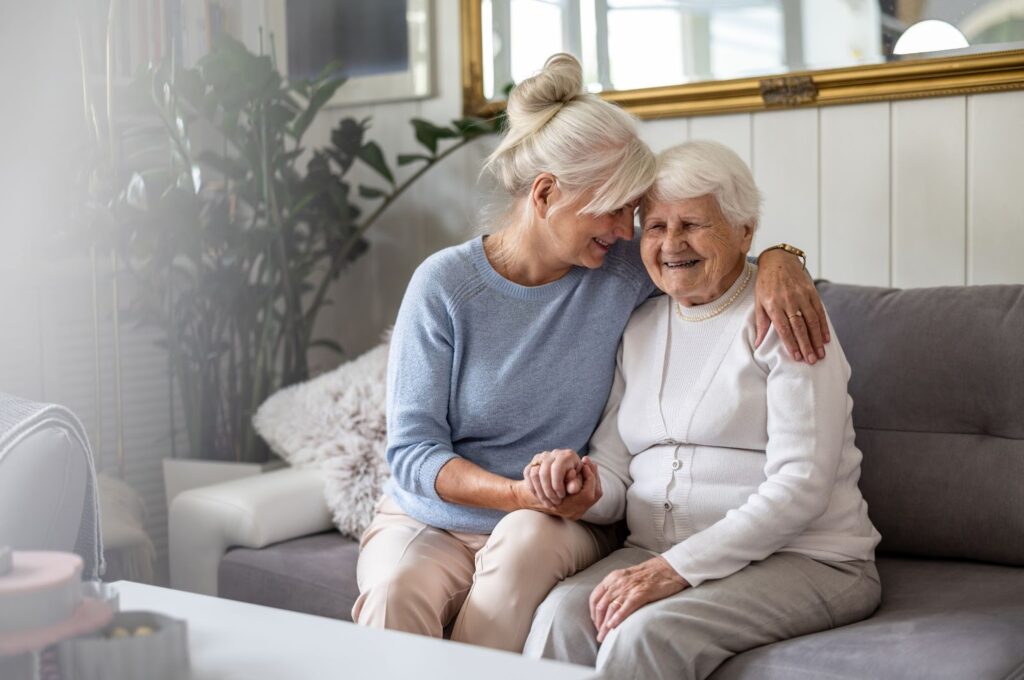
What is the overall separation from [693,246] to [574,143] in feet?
0.82

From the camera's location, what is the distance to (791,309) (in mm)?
1586

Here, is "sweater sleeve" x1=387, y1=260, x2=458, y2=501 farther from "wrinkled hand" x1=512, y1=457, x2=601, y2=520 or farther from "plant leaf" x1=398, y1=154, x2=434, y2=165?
"plant leaf" x1=398, y1=154, x2=434, y2=165

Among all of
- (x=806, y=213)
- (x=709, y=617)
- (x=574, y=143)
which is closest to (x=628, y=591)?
(x=709, y=617)

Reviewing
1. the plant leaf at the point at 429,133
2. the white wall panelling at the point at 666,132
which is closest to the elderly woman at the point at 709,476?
the white wall panelling at the point at 666,132

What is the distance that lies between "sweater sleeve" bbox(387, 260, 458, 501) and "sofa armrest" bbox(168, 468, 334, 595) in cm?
40

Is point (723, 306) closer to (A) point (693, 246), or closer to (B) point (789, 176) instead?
(A) point (693, 246)

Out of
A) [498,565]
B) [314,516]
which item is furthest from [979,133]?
[314,516]

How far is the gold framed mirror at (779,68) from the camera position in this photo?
205 cm

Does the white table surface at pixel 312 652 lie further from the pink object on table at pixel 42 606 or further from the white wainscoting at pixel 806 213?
the white wainscoting at pixel 806 213

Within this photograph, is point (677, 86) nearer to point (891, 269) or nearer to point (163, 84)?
point (891, 269)

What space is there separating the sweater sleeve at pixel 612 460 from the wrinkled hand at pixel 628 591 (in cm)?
20

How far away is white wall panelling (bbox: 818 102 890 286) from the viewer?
7.24ft

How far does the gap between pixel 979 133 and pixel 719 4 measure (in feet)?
1.94

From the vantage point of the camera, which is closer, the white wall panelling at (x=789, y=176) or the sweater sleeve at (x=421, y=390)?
the sweater sleeve at (x=421, y=390)
